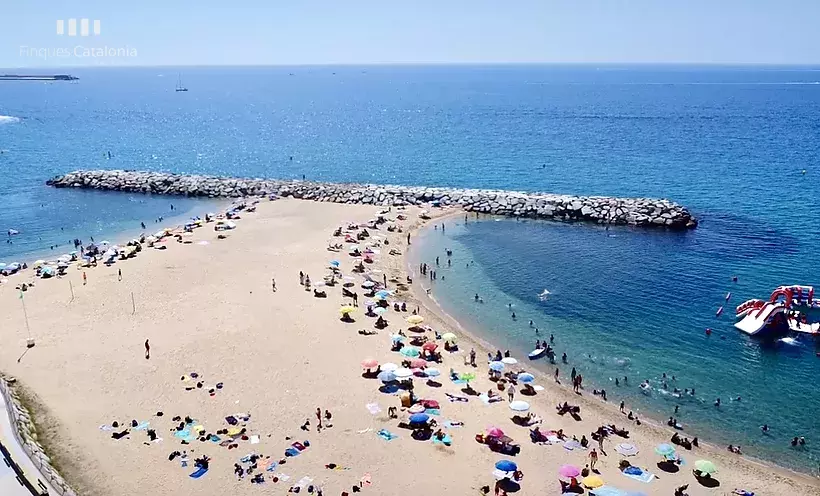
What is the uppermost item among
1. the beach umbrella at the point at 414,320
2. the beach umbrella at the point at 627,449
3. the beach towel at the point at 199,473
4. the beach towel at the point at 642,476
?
the beach umbrella at the point at 414,320

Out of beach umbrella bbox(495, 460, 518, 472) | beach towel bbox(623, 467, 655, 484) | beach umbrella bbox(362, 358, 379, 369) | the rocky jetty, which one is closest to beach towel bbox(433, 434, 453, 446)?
beach umbrella bbox(495, 460, 518, 472)

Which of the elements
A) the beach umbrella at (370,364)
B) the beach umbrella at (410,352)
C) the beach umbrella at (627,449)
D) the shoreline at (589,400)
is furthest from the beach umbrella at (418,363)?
the beach umbrella at (627,449)

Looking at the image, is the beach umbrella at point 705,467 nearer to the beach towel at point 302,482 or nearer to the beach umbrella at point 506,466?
the beach umbrella at point 506,466

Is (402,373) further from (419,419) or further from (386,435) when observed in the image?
(386,435)

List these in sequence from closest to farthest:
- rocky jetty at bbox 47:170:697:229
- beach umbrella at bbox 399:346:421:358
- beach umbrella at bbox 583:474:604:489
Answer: beach umbrella at bbox 583:474:604:489
beach umbrella at bbox 399:346:421:358
rocky jetty at bbox 47:170:697:229

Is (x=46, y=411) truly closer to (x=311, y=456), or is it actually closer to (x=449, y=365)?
(x=311, y=456)

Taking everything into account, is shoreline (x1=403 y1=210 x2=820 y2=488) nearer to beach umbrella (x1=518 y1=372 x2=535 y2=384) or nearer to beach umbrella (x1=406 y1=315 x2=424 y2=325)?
beach umbrella (x1=518 y1=372 x2=535 y2=384)
